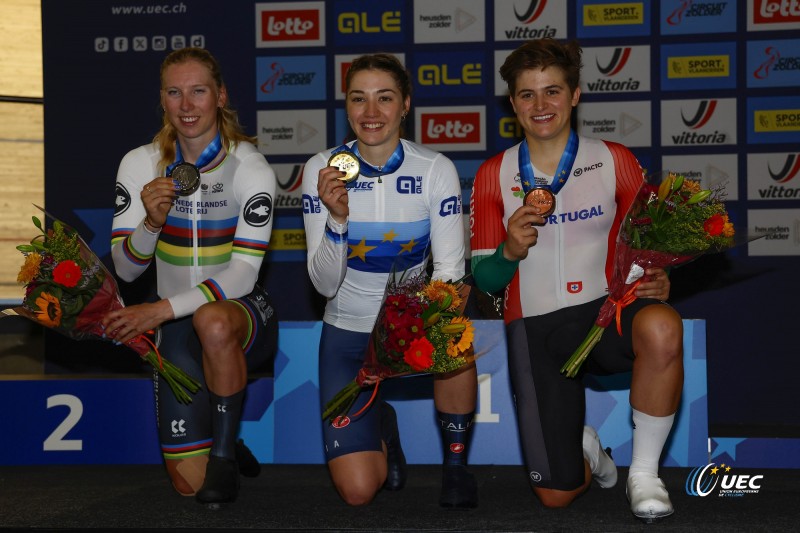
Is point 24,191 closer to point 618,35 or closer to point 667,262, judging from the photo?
point 618,35

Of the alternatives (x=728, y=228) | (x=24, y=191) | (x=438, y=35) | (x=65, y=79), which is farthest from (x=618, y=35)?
(x=24, y=191)

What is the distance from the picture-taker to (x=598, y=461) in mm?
3379

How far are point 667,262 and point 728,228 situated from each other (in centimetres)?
22

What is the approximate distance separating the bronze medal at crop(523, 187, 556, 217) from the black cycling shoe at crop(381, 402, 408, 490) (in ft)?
3.53

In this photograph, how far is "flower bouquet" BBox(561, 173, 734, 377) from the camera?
282cm

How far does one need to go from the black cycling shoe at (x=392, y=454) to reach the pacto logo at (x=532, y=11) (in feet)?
9.70

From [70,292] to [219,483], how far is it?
2.73ft

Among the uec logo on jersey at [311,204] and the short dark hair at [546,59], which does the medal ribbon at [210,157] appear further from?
the short dark hair at [546,59]

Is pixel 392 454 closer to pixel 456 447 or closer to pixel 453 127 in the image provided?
pixel 456 447

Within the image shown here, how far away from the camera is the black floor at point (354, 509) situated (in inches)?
113

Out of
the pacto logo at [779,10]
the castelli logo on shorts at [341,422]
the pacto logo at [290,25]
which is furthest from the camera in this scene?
the pacto logo at [290,25]

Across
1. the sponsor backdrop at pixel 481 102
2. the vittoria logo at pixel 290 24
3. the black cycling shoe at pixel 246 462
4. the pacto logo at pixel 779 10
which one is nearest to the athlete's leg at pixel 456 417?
the black cycling shoe at pixel 246 462

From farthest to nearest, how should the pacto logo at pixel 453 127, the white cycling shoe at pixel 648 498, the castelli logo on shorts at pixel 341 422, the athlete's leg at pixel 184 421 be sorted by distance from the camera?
the pacto logo at pixel 453 127 → the athlete's leg at pixel 184 421 → the castelli logo on shorts at pixel 341 422 → the white cycling shoe at pixel 648 498

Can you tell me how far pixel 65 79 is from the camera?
6008 mm
